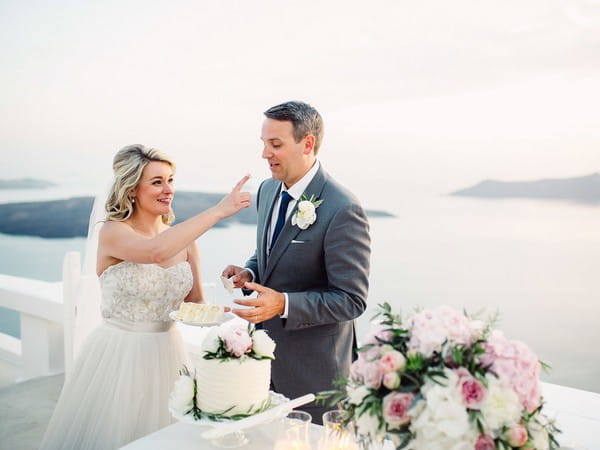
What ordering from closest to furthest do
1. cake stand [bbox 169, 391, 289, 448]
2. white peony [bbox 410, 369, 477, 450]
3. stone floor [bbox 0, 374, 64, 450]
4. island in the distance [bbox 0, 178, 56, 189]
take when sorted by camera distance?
white peony [bbox 410, 369, 477, 450], cake stand [bbox 169, 391, 289, 448], stone floor [bbox 0, 374, 64, 450], island in the distance [bbox 0, 178, 56, 189]

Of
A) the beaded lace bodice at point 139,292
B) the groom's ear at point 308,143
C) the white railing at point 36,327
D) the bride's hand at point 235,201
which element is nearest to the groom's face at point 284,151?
the groom's ear at point 308,143

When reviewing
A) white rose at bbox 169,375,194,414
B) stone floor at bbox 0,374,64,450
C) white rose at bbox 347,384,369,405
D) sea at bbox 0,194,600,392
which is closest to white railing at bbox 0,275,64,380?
stone floor at bbox 0,374,64,450

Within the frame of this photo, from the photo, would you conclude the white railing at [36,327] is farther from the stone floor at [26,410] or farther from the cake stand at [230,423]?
the cake stand at [230,423]

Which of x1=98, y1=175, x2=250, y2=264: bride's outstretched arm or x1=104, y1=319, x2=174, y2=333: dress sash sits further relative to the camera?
x1=104, y1=319, x2=174, y2=333: dress sash

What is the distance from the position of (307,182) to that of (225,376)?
959mm

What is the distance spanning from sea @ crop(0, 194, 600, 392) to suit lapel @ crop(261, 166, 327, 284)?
195cm

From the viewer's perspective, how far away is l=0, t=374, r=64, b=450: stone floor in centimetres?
358

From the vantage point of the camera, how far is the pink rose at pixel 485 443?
989 mm

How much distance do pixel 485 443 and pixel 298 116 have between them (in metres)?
1.46

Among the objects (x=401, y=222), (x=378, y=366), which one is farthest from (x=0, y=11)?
(x=378, y=366)

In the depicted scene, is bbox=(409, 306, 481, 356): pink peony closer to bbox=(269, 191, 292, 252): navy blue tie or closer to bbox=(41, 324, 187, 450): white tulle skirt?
bbox=(269, 191, 292, 252): navy blue tie

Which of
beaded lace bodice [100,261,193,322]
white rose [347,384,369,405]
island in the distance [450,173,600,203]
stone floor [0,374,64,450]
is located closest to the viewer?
white rose [347,384,369,405]

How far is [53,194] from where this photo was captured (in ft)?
21.9

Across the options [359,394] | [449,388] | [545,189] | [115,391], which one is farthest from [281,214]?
[545,189]
